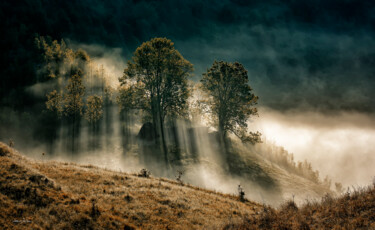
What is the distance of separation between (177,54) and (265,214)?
→ 3457 cm

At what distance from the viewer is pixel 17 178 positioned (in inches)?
373

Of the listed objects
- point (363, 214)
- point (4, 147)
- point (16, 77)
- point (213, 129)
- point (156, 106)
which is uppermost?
point (16, 77)

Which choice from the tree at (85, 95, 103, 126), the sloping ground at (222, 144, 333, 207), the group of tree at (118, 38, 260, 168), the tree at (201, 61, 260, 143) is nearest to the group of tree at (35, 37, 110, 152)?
the tree at (85, 95, 103, 126)

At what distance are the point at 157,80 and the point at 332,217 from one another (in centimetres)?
3419

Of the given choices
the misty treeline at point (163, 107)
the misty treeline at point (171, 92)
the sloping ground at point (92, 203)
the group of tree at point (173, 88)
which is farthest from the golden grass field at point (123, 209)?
the group of tree at point (173, 88)

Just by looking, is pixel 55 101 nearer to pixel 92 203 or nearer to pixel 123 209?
pixel 92 203

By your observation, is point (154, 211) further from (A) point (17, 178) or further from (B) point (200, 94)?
(B) point (200, 94)

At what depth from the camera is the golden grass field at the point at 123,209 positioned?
761 centimetres

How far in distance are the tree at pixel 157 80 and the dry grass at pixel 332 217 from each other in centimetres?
2955

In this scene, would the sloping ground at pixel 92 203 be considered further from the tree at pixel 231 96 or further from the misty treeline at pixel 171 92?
the tree at pixel 231 96

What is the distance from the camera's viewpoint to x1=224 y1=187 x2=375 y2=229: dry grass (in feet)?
23.5

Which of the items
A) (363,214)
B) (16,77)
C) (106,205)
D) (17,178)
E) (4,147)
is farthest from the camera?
(16,77)

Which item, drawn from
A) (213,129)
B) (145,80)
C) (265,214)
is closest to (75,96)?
(145,80)

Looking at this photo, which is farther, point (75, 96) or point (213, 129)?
point (213, 129)
